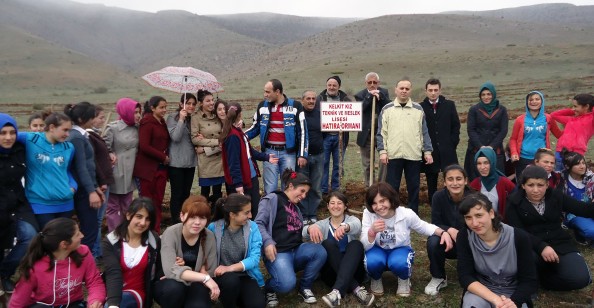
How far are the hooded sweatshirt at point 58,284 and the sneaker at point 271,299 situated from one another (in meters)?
1.52

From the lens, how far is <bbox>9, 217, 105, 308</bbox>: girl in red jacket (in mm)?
3709

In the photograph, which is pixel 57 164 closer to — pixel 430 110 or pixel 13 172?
pixel 13 172

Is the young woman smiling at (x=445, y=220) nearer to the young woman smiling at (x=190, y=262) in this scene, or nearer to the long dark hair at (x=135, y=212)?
the young woman smiling at (x=190, y=262)

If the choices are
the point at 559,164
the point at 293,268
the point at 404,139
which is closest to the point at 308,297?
the point at 293,268

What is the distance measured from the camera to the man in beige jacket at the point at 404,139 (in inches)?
251

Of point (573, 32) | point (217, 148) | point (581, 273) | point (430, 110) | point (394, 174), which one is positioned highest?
point (573, 32)

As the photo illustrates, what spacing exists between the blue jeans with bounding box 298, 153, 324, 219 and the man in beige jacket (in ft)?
3.18

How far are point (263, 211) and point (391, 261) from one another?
1356 mm

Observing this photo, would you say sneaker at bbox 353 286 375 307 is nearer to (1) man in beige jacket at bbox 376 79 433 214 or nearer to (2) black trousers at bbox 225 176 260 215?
(2) black trousers at bbox 225 176 260 215

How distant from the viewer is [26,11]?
123 m

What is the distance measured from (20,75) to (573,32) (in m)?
90.9

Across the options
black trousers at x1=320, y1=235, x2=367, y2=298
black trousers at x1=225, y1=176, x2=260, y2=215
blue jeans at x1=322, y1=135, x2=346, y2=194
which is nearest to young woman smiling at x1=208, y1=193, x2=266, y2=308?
black trousers at x1=320, y1=235, x2=367, y2=298

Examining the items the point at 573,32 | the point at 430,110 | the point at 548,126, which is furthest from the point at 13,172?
the point at 573,32

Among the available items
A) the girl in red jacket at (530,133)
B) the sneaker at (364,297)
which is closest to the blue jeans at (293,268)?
the sneaker at (364,297)
